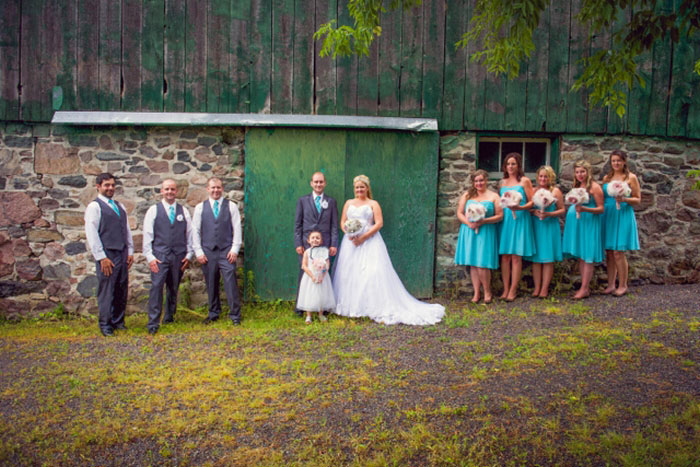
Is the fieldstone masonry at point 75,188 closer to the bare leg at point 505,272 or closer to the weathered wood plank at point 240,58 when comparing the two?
the weathered wood plank at point 240,58

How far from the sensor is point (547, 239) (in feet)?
24.1

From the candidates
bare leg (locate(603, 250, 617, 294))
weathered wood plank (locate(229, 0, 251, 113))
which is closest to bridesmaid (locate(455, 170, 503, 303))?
bare leg (locate(603, 250, 617, 294))

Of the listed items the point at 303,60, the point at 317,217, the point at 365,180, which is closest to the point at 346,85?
the point at 303,60

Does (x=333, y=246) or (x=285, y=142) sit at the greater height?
(x=285, y=142)

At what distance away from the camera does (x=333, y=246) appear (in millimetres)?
6867

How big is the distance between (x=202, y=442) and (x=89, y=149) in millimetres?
4761

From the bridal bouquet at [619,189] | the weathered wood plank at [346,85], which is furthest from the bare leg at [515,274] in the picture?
the weathered wood plank at [346,85]

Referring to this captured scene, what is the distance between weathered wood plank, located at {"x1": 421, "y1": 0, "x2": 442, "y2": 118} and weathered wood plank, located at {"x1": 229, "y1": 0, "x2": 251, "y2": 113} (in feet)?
7.81

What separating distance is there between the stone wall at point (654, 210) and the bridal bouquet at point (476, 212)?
0.57 meters

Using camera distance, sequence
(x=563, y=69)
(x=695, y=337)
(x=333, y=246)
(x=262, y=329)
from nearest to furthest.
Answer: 1. (x=695, y=337)
2. (x=262, y=329)
3. (x=333, y=246)
4. (x=563, y=69)

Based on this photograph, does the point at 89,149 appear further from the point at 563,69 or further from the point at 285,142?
the point at 563,69

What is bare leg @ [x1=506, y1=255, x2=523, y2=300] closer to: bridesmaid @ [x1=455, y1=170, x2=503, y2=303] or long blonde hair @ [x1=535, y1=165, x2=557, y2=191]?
bridesmaid @ [x1=455, y1=170, x2=503, y2=303]

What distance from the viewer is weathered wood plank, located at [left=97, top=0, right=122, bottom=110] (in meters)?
6.98

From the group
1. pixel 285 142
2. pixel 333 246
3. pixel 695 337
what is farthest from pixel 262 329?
pixel 695 337
